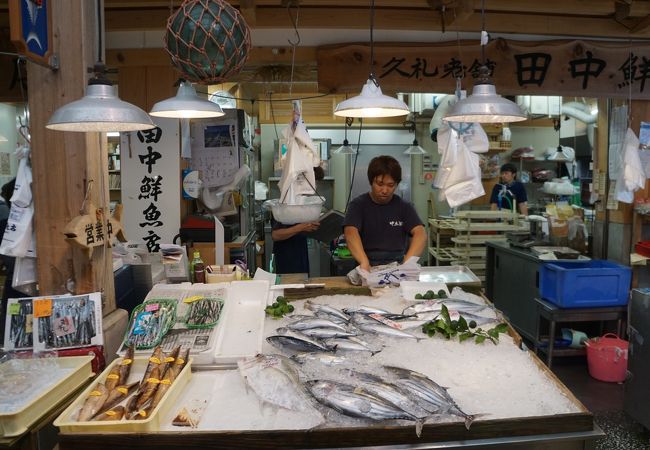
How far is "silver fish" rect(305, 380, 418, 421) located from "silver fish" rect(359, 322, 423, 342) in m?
0.71

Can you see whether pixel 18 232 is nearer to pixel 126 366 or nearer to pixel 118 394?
pixel 126 366

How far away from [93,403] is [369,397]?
1.08m

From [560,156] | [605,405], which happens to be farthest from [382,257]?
[560,156]

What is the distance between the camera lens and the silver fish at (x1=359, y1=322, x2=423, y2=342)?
272cm

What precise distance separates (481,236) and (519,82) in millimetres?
2968

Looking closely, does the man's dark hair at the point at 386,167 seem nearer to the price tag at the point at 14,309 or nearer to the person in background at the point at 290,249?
the person in background at the point at 290,249

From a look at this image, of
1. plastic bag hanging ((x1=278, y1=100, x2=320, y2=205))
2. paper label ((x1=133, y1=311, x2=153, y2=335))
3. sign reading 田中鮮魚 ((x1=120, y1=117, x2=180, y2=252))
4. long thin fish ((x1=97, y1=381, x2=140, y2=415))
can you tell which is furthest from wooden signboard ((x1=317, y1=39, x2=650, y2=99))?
long thin fish ((x1=97, y1=381, x2=140, y2=415))

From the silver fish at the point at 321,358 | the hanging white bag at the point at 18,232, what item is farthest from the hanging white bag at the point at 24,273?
the silver fish at the point at 321,358

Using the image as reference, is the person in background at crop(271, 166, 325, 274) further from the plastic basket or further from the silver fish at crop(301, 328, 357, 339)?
the plastic basket

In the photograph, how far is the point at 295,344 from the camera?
2537 millimetres

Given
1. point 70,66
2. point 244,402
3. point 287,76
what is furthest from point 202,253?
point 244,402

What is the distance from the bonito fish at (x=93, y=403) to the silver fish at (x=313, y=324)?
970 millimetres

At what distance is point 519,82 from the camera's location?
5461 millimetres

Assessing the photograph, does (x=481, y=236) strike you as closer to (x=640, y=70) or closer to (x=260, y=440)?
(x=640, y=70)
